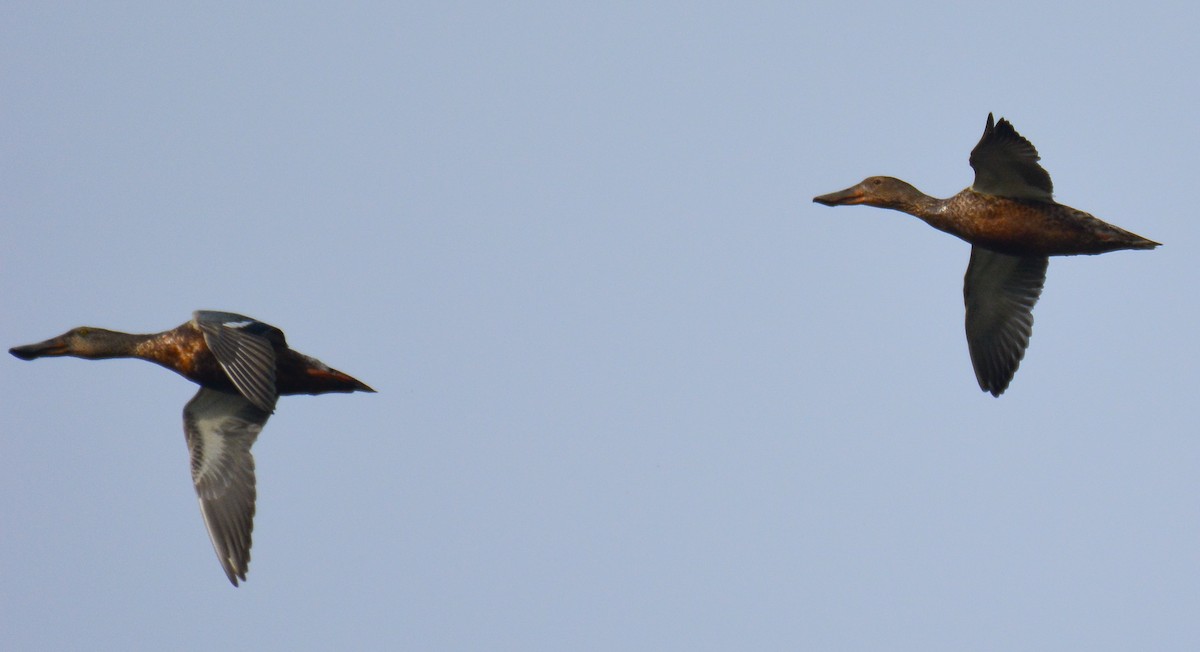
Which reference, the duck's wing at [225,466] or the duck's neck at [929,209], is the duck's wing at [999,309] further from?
the duck's wing at [225,466]

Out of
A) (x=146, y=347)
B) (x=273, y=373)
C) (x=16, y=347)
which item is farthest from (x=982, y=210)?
(x=16, y=347)

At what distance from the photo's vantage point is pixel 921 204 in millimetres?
15516

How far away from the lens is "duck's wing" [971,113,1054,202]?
47.4 ft

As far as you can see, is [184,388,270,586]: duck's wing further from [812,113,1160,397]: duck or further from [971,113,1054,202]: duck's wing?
[971,113,1054,202]: duck's wing

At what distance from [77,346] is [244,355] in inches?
95.4

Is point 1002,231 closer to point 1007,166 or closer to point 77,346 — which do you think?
point 1007,166

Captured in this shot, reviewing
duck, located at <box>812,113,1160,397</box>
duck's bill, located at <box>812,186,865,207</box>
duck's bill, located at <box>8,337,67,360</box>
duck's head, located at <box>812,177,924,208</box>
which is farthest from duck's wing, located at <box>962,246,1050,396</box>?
duck's bill, located at <box>8,337,67,360</box>

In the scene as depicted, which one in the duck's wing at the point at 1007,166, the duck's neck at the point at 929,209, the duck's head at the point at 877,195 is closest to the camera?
the duck's wing at the point at 1007,166

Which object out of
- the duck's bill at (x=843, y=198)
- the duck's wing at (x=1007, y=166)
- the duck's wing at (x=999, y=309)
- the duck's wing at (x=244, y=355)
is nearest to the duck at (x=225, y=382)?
the duck's wing at (x=244, y=355)

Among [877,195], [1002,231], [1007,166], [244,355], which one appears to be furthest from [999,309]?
[244,355]

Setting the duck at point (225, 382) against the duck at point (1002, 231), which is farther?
the duck at point (1002, 231)

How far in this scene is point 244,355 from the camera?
13727mm

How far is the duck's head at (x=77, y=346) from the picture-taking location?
15.2m

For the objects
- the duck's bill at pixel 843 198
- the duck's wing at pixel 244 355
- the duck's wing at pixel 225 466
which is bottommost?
the duck's wing at pixel 225 466
